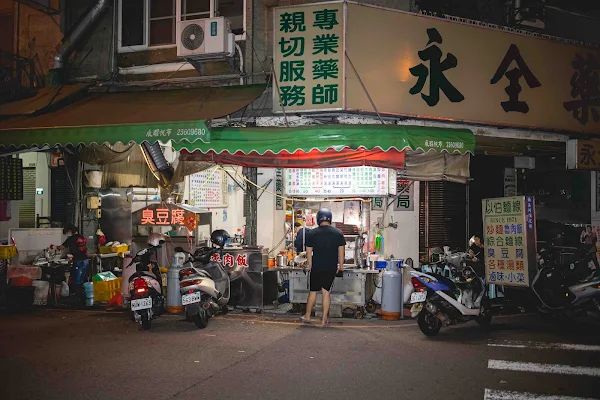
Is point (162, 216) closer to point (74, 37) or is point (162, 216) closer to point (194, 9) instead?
point (74, 37)

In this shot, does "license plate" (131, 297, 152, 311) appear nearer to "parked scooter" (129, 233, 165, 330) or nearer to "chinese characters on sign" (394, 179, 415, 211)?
"parked scooter" (129, 233, 165, 330)

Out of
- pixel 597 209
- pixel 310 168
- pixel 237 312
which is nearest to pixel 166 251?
pixel 237 312

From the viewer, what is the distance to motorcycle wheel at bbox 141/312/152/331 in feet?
32.1

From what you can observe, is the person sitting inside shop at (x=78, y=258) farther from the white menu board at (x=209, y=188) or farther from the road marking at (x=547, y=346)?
the road marking at (x=547, y=346)

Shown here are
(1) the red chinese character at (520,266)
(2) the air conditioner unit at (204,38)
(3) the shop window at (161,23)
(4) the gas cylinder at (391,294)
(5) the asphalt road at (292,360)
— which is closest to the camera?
A: (5) the asphalt road at (292,360)

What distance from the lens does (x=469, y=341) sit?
352 inches

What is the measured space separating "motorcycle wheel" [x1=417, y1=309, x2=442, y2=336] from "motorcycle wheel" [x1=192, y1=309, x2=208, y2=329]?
394cm

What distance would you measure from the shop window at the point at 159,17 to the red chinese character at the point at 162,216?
4304mm

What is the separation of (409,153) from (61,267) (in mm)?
8650

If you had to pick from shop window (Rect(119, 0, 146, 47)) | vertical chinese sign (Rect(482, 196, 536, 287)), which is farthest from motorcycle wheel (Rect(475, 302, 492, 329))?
shop window (Rect(119, 0, 146, 47))

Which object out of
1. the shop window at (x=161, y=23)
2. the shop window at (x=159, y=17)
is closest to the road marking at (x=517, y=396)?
the shop window at (x=159, y=17)

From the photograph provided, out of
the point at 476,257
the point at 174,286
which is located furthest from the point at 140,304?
the point at 476,257

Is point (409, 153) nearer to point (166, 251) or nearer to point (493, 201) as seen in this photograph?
point (493, 201)

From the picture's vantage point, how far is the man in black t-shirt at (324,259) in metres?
10.2
